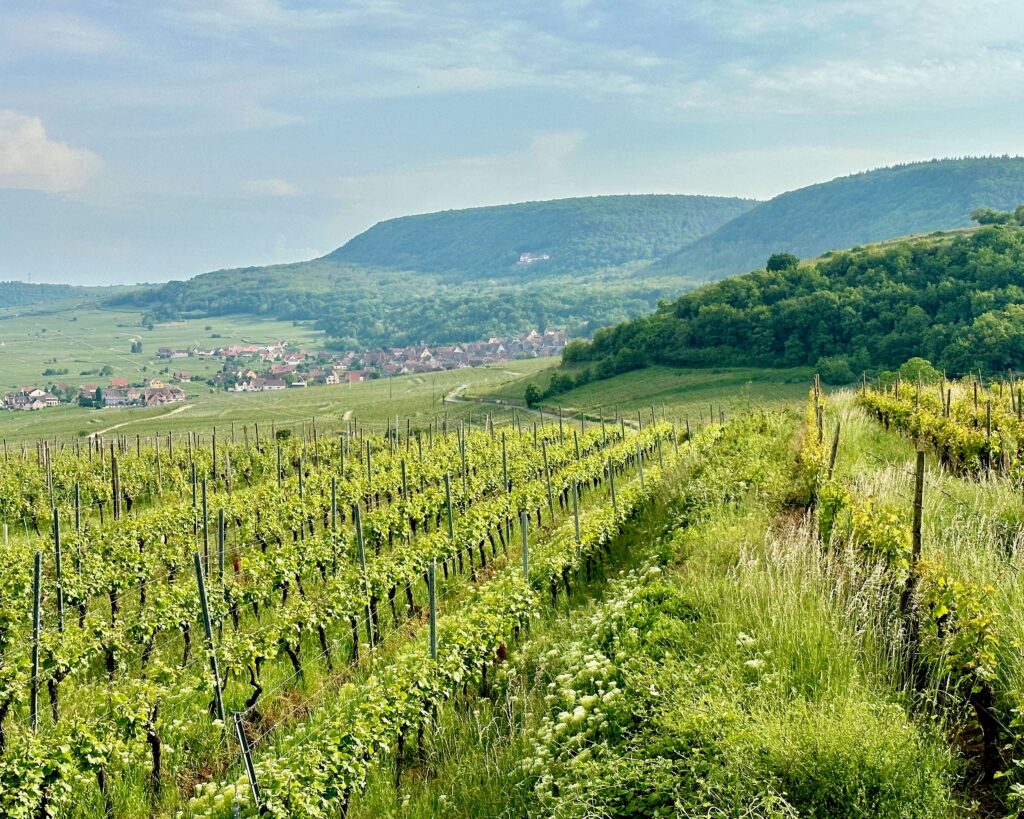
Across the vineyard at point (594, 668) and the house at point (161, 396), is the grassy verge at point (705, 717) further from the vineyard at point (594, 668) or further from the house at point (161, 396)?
the house at point (161, 396)

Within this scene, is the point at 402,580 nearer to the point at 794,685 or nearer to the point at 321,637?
the point at 321,637

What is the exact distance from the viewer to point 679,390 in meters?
70.1

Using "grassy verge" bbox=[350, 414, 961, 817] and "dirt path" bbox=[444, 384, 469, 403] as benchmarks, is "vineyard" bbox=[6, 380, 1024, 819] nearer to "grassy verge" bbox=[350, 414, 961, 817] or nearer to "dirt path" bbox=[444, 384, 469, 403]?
"grassy verge" bbox=[350, 414, 961, 817]

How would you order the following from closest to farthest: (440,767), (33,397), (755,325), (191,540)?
(440,767) → (191,540) → (755,325) → (33,397)

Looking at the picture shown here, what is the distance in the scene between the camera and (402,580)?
1196 cm

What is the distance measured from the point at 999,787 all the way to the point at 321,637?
8.89 metres

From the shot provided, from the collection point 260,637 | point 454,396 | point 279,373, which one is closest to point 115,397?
point 279,373

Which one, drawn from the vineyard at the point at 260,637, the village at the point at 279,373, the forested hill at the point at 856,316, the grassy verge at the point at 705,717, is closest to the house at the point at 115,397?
the village at the point at 279,373

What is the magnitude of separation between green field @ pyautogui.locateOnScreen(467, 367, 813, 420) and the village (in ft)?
232

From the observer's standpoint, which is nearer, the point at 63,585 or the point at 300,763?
the point at 300,763

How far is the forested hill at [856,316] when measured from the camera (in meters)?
66.0

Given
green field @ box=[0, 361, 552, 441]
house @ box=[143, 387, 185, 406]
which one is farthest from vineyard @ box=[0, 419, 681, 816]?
house @ box=[143, 387, 185, 406]

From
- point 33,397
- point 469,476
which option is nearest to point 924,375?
point 469,476

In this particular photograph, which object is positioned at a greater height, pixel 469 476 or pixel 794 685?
pixel 794 685
